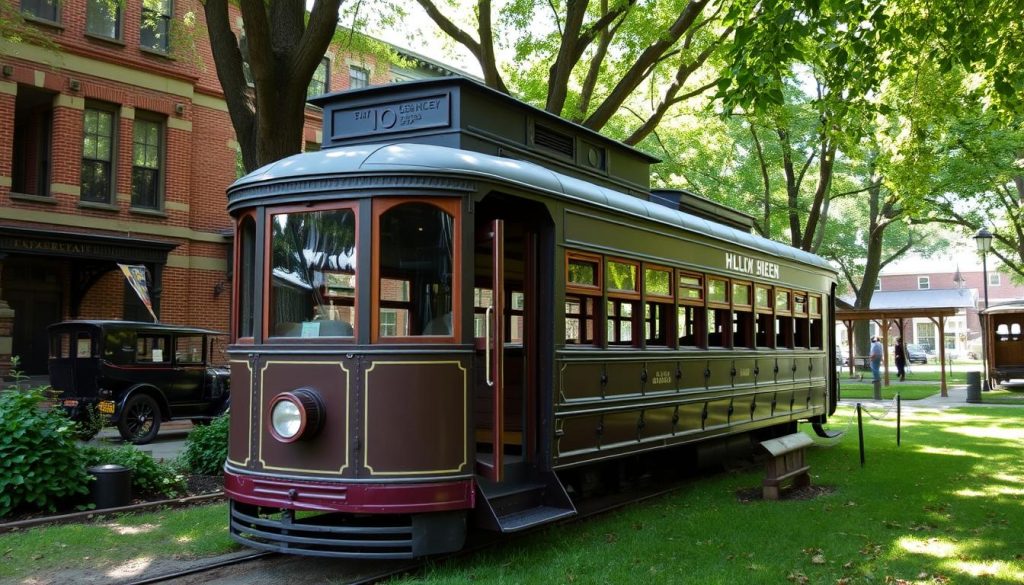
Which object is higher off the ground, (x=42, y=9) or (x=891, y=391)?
(x=42, y=9)

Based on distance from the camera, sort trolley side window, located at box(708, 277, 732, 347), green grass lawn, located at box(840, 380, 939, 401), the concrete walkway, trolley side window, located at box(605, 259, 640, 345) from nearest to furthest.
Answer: trolley side window, located at box(605, 259, 640, 345) < trolley side window, located at box(708, 277, 732, 347) < the concrete walkway < green grass lawn, located at box(840, 380, 939, 401)

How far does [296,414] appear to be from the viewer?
19.7 ft

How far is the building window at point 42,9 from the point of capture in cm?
1742

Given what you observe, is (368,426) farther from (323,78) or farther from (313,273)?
(323,78)

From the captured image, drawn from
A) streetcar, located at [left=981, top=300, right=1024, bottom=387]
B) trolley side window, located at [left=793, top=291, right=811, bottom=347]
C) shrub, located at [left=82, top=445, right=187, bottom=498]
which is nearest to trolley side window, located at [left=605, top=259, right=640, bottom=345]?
shrub, located at [left=82, top=445, right=187, bottom=498]

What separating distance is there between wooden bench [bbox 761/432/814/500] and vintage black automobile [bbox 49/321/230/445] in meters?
10.3

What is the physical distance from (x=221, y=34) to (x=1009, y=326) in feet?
92.2

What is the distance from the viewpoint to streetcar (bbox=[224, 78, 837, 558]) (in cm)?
602

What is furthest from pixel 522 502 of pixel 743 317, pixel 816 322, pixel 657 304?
pixel 816 322

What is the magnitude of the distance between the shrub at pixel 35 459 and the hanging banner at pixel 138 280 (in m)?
9.40

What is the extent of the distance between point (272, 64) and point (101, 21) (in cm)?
1178

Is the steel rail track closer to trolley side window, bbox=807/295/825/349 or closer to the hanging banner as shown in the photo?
trolley side window, bbox=807/295/825/349

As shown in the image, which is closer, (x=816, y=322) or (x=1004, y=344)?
(x=816, y=322)

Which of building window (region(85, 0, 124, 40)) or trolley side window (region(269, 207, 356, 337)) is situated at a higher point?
building window (region(85, 0, 124, 40))
